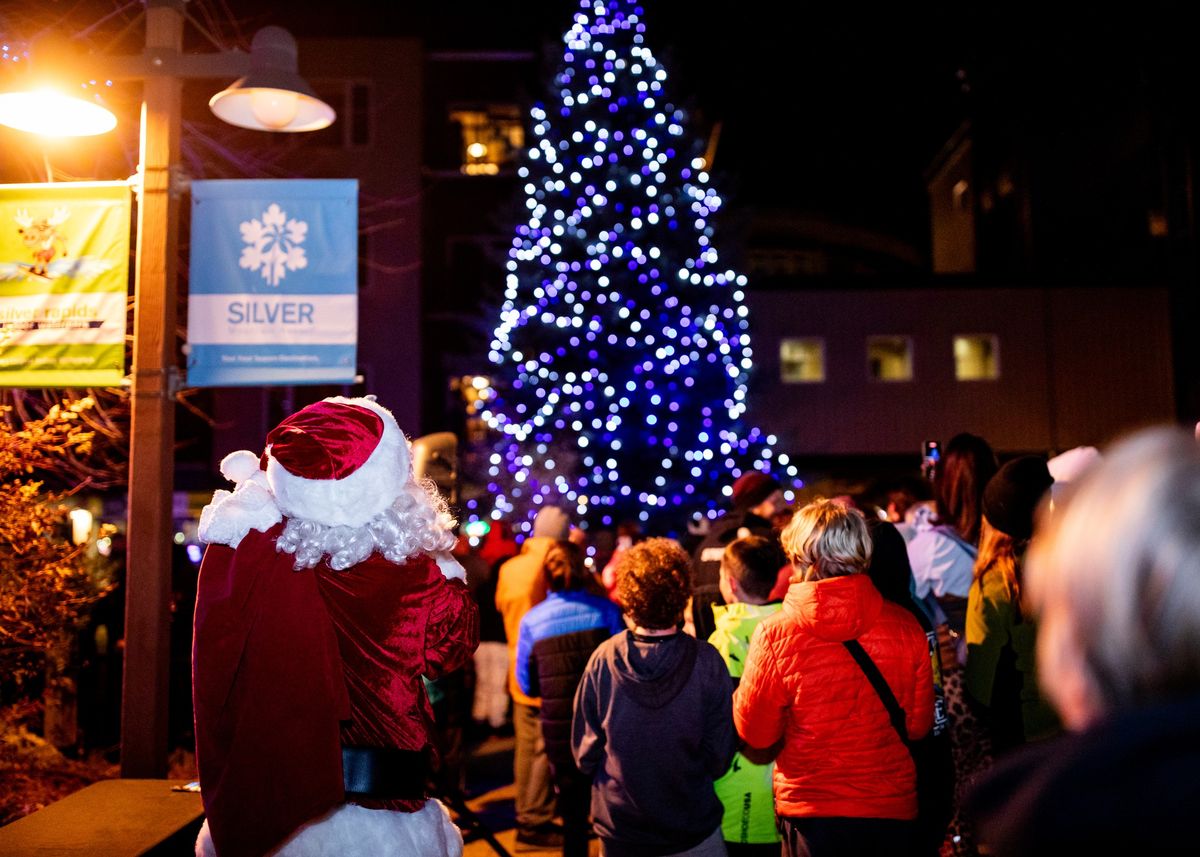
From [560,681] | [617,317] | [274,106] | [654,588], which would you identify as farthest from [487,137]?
[654,588]

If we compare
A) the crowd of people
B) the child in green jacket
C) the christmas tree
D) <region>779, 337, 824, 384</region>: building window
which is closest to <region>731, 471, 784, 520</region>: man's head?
the crowd of people

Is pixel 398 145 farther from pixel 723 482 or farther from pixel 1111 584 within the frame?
pixel 1111 584

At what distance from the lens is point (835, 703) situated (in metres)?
3.69

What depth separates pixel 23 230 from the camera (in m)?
5.24

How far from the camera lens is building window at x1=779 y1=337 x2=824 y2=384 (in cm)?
2317

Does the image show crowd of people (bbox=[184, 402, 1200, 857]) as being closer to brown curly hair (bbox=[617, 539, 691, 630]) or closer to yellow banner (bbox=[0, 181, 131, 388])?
brown curly hair (bbox=[617, 539, 691, 630])

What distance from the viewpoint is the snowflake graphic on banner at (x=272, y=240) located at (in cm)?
530

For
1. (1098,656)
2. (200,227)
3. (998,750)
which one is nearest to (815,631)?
(998,750)

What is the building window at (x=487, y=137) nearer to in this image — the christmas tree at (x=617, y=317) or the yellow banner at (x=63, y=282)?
the christmas tree at (x=617, y=317)

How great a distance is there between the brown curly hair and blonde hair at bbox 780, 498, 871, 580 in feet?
1.88

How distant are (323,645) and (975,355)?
911 inches

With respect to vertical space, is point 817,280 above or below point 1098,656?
above

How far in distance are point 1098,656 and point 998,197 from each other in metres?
31.8

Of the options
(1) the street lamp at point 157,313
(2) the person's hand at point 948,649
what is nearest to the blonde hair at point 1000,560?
Result: (2) the person's hand at point 948,649
